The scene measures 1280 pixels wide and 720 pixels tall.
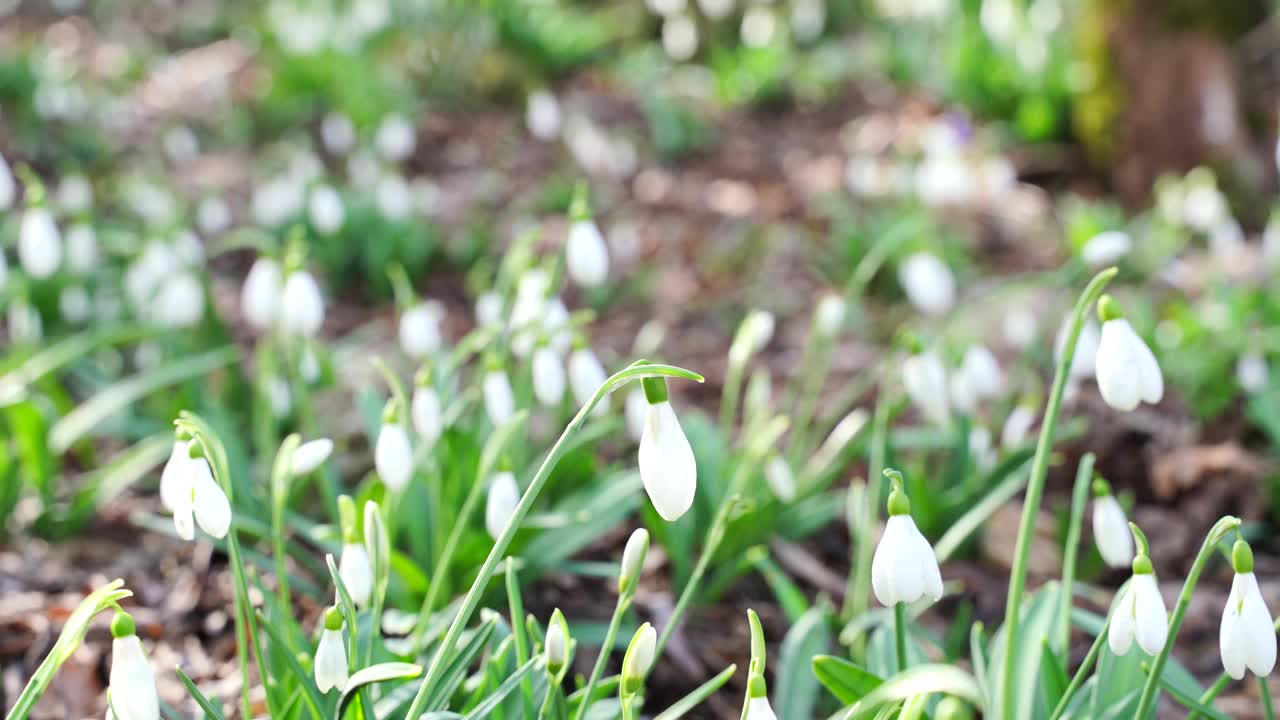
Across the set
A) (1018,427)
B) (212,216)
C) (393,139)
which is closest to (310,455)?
(1018,427)

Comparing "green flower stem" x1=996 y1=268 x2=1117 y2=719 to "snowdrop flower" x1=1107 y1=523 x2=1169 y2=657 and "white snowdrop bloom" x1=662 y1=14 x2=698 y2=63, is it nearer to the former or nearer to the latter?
"snowdrop flower" x1=1107 y1=523 x2=1169 y2=657

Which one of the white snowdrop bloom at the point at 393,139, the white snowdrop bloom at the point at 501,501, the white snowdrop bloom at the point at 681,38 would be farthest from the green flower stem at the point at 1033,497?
the white snowdrop bloom at the point at 681,38

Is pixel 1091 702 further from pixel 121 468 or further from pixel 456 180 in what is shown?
pixel 456 180

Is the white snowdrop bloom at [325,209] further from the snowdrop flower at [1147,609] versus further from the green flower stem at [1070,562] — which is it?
the snowdrop flower at [1147,609]

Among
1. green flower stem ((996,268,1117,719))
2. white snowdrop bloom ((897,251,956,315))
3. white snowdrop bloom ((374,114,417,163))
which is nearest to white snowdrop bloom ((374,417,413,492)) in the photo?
green flower stem ((996,268,1117,719))

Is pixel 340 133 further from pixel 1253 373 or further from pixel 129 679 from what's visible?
pixel 129 679

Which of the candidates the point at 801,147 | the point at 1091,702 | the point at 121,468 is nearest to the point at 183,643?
the point at 121,468
